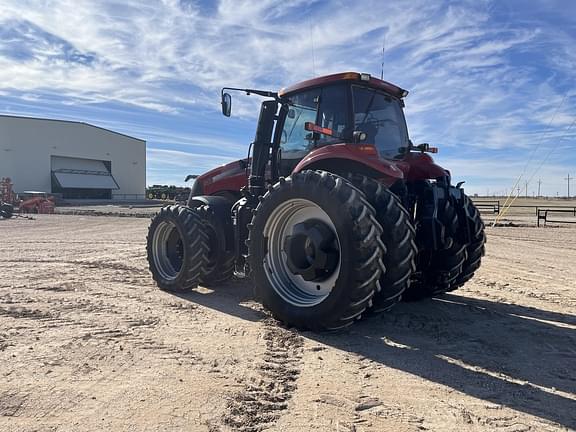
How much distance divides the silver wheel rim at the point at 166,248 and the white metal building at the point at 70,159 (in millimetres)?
51517

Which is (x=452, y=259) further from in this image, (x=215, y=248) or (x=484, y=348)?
(x=215, y=248)

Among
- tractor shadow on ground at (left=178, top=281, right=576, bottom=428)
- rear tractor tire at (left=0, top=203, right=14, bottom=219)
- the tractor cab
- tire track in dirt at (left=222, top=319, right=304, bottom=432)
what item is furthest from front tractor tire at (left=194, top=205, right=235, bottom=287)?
rear tractor tire at (left=0, top=203, right=14, bottom=219)

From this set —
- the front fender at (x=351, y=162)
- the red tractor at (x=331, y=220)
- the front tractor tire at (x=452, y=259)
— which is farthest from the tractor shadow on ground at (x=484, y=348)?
the front fender at (x=351, y=162)

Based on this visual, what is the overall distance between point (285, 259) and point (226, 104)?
7.70ft

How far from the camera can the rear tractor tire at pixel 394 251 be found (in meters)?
4.45

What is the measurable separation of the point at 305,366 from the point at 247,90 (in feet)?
12.7

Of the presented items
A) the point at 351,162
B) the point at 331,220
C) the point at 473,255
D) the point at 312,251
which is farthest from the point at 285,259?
the point at 473,255

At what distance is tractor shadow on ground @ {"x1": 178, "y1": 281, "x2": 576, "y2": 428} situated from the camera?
339 cm

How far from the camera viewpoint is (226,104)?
6.36 m

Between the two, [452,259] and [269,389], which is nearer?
[269,389]

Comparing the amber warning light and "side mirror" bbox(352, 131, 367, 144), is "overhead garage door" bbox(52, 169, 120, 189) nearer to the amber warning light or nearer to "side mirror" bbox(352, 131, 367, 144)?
the amber warning light

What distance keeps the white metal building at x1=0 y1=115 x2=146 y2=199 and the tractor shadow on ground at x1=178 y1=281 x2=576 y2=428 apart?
53349mm

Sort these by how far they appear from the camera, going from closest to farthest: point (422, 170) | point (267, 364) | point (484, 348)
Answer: point (267, 364) < point (484, 348) < point (422, 170)

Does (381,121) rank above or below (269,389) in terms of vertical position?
above
